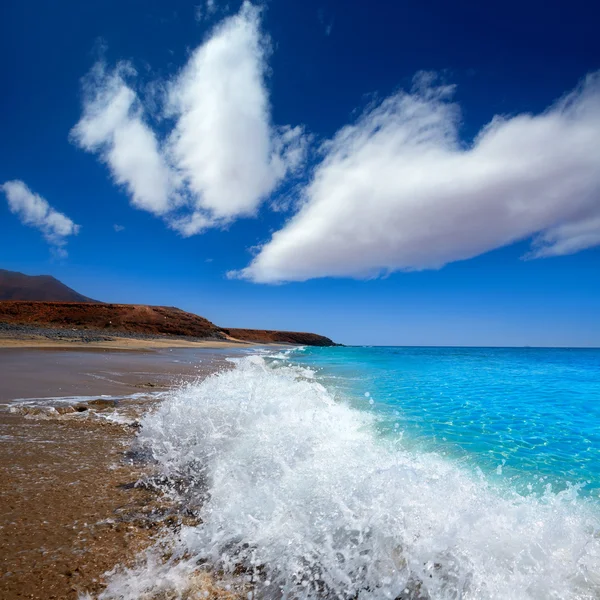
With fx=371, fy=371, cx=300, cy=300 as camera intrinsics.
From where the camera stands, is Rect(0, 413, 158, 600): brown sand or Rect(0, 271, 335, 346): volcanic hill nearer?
Rect(0, 413, 158, 600): brown sand

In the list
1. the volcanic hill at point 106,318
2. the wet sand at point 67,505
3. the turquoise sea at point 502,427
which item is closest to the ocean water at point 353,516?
the turquoise sea at point 502,427

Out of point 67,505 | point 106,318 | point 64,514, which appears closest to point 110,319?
point 106,318

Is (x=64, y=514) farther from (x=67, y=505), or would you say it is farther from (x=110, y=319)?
(x=110, y=319)

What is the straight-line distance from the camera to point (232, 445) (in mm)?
4945

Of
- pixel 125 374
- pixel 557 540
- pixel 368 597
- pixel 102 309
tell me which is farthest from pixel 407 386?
pixel 102 309

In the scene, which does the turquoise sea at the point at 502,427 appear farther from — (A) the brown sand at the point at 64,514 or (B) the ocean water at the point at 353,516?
(A) the brown sand at the point at 64,514

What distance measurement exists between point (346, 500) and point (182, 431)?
3230 mm

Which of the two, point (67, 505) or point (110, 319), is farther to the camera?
point (110, 319)

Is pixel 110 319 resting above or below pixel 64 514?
above

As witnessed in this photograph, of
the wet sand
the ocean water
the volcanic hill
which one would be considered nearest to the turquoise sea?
the ocean water

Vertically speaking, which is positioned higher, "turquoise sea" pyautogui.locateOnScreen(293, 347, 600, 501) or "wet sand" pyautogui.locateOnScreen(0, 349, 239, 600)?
"wet sand" pyautogui.locateOnScreen(0, 349, 239, 600)

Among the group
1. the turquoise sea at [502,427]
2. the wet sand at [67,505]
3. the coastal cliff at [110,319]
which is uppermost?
the coastal cliff at [110,319]

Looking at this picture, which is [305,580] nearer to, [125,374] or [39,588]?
[39,588]

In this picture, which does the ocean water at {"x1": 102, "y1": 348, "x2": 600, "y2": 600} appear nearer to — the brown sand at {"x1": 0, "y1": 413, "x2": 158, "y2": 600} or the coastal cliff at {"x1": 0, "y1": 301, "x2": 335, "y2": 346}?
the brown sand at {"x1": 0, "y1": 413, "x2": 158, "y2": 600}
